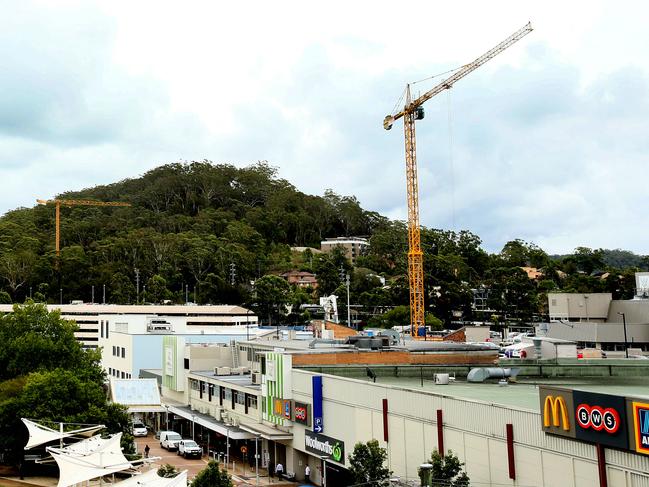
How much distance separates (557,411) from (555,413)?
0.29 feet

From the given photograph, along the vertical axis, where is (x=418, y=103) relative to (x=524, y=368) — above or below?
above

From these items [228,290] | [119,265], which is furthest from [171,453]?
[119,265]

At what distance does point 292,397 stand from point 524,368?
1302cm

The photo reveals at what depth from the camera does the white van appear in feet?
178

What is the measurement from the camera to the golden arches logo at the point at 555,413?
23.0m

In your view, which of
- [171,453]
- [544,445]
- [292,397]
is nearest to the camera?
[544,445]

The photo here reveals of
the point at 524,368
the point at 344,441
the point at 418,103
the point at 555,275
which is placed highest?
the point at 418,103

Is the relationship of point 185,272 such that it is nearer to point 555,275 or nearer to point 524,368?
point 555,275

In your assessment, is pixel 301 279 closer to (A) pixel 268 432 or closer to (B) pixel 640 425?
(A) pixel 268 432

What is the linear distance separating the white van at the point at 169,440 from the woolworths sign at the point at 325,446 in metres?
16.6

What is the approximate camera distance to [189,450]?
51156 mm

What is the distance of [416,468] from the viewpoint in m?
30.5

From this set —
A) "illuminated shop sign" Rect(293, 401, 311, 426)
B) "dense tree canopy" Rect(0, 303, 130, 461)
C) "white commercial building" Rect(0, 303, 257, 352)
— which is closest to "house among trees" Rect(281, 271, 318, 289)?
"white commercial building" Rect(0, 303, 257, 352)

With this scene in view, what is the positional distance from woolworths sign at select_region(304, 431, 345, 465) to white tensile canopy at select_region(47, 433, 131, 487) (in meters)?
9.13
